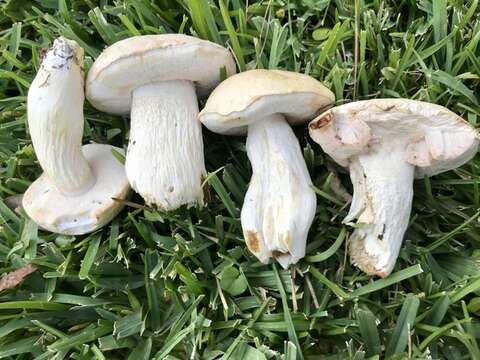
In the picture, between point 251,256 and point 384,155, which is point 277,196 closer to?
point 251,256

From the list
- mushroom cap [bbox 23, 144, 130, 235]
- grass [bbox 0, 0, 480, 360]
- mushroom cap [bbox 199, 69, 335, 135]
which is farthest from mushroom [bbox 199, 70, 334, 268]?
mushroom cap [bbox 23, 144, 130, 235]

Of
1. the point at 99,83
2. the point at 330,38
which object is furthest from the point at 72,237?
the point at 330,38

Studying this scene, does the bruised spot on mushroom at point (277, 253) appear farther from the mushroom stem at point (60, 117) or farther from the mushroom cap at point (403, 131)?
the mushroom stem at point (60, 117)

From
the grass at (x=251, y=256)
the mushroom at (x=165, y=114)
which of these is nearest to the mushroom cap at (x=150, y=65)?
the mushroom at (x=165, y=114)

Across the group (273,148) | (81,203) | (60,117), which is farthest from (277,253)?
(60,117)

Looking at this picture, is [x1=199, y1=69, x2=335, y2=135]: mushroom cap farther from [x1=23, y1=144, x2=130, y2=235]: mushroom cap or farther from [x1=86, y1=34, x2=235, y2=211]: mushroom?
[x1=23, y1=144, x2=130, y2=235]: mushroom cap

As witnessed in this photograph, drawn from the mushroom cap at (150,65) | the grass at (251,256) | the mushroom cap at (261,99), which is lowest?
the grass at (251,256)

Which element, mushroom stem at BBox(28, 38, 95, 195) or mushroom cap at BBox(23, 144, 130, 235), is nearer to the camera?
mushroom stem at BBox(28, 38, 95, 195)
